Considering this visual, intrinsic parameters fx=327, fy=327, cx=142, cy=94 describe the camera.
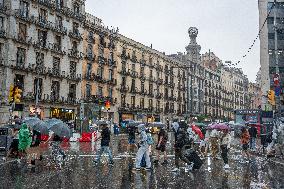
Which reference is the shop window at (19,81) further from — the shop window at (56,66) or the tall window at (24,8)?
the tall window at (24,8)

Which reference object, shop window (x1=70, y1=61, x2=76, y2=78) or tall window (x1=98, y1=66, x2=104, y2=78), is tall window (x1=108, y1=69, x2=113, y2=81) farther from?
shop window (x1=70, y1=61, x2=76, y2=78)

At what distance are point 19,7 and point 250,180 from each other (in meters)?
Result: 38.7

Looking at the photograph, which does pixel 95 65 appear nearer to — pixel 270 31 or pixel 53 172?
pixel 270 31

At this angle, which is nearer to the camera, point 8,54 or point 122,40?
point 8,54

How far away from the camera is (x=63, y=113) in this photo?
47.0 m

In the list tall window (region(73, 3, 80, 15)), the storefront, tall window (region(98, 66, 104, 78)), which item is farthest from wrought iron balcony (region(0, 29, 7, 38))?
tall window (region(98, 66, 104, 78))

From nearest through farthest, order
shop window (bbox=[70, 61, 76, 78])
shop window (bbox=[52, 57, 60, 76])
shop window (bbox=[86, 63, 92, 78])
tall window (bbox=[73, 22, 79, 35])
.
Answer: shop window (bbox=[52, 57, 60, 76]) < shop window (bbox=[70, 61, 76, 78]) < tall window (bbox=[73, 22, 79, 35]) < shop window (bbox=[86, 63, 92, 78])

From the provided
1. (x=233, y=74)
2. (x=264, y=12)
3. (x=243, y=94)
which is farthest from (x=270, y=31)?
(x=243, y=94)

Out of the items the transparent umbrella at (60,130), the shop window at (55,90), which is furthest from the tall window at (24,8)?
the transparent umbrella at (60,130)

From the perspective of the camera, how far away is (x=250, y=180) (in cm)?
1041

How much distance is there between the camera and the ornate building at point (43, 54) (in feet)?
131

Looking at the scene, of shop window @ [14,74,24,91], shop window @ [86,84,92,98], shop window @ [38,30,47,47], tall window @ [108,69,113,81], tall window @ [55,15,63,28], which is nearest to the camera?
shop window @ [14,74,24,91]

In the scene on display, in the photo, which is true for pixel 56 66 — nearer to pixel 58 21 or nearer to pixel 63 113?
pixel 58 21

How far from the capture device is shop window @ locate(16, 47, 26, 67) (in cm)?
4125
